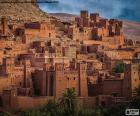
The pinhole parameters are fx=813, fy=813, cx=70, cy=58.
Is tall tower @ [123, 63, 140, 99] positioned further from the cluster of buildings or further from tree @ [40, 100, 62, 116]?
tree @ [40, 100, 62, 116]

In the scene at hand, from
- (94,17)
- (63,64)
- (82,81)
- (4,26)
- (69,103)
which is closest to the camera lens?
(69,103)

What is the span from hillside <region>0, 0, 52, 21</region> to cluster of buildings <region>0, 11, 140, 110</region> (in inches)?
74.9

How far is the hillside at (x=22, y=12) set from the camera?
4622 centimetres

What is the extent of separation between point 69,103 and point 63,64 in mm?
2352

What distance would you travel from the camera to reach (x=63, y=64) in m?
36.3

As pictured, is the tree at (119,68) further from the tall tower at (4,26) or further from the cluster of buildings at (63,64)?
the tall tower at (4,26)

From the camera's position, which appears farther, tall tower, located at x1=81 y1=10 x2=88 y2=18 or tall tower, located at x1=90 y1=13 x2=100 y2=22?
tall tower, located at x1=90 y1=13 x2=100 y2=22

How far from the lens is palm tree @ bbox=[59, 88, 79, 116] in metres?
34.4

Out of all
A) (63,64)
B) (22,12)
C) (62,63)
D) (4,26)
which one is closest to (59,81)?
(63,64)

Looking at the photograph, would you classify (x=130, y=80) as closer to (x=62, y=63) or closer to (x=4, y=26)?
(x=62, y=63)

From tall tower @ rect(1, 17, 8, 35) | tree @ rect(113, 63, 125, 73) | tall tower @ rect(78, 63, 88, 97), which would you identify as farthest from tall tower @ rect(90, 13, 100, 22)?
tall tower @ rect(78, 63, 88, 97)

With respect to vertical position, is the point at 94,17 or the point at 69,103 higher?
the point at 94,17

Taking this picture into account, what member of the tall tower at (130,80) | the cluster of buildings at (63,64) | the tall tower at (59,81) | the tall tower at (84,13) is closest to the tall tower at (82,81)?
the cluster of buildings at (63,64)

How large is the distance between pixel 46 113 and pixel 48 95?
1134 millimetres
